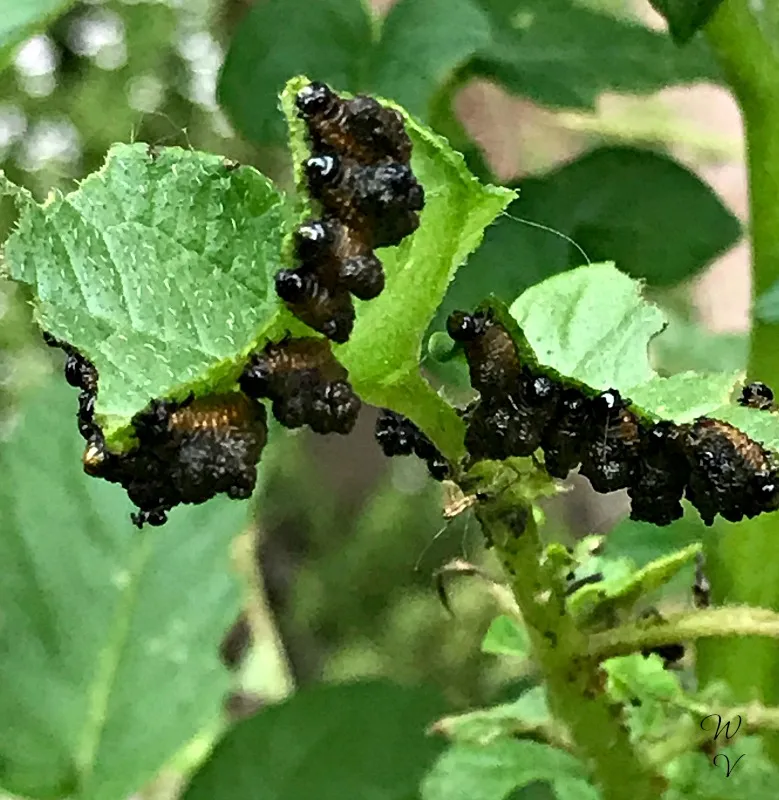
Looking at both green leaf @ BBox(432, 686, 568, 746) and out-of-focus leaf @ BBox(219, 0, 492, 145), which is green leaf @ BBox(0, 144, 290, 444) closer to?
green leaf @ BBox(432, 686, 568, 746)

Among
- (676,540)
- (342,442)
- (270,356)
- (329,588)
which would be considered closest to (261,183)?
(270,356)

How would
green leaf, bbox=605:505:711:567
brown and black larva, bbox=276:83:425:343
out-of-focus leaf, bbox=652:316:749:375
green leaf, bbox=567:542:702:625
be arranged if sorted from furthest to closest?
out-of-focus leaf, bbox=652:316:749:375 < green leaf, bbox=605:505:711:567 < green leaf, bbox=567:542:702:625 < brown and black larva, bbox=276:83:425:343

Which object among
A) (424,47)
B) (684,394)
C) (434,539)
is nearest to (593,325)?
(684,394)

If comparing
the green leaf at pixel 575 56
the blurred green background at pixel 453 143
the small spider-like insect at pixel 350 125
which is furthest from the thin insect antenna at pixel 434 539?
the green leaf at pixel 575 56

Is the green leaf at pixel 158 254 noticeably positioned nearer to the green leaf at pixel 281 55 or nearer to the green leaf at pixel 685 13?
the green leaf at pixel 685 13

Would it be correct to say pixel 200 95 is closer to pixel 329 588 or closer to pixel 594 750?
pixel 329 588

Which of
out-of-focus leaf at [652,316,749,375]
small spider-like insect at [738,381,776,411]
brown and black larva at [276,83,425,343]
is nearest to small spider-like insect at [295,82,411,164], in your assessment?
brown and black larva at [276,83,425,343]
